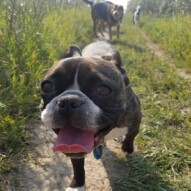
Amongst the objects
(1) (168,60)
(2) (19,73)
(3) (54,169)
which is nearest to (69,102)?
(3) (54,169)

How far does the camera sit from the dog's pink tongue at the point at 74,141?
195cm

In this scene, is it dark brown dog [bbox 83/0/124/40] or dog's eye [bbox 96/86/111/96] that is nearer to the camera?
dog's eye [bbox 96/86/111/96]

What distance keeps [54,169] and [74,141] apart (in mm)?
880

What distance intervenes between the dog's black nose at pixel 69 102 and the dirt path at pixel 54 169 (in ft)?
2.92

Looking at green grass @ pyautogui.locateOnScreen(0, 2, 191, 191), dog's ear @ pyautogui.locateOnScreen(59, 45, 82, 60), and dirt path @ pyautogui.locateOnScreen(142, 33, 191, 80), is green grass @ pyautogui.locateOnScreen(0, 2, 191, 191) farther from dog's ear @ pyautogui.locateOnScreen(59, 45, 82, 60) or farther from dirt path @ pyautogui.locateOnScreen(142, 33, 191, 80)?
dog's ear @ pyautogui.locateOnScreen(59, 45, 82, 60)

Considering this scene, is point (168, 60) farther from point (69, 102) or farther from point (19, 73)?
point (69, 102)

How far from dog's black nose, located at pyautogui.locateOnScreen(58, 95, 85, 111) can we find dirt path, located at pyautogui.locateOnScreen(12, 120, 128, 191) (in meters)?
0.89

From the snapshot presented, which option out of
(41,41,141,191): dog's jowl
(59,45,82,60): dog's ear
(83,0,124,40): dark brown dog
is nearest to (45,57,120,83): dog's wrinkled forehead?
(41,41,141,191): dog's jowl

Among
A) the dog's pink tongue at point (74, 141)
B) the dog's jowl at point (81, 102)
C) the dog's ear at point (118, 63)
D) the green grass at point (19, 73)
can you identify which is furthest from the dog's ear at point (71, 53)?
the dog's pink tongue at point (74, 141)

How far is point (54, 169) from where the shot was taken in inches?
109

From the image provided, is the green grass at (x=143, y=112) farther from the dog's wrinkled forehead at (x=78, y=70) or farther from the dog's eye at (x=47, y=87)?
the dog's wrinkled forehead at (x=78, y=70)

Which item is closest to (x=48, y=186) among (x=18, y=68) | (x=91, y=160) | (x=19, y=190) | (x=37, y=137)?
(x=19, y=190)

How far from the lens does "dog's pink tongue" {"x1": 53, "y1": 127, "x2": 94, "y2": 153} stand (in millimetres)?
→ 1951

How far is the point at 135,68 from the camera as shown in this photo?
5980mm
